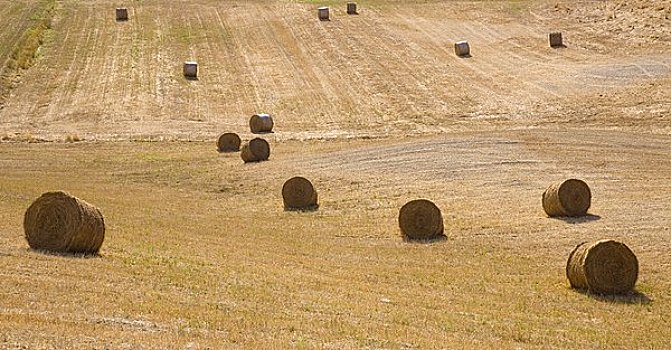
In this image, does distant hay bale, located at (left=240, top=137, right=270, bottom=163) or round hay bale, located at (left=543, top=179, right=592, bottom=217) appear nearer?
round hay bale, located at (left=543, top=179, right=592, bottom=217)

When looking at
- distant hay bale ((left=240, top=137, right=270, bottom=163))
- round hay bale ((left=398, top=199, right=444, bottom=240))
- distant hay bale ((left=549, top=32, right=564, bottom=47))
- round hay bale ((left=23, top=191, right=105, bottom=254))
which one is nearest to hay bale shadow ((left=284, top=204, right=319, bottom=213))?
round hay bale ((left=398, top=199, right=444, bottom=240))

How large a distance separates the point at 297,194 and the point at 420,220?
491 centimetres

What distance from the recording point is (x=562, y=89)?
4403cm

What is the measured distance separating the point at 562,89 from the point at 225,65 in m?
16.9

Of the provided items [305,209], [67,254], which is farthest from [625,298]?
[305,209]

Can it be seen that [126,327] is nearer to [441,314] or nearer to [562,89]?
[441,314]

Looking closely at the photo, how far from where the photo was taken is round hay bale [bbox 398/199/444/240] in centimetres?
2108

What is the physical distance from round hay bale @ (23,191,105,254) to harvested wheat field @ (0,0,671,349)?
0.35 meters

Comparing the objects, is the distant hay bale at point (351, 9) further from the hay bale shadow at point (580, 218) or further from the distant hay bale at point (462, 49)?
the hay bale shadow at point (580, 218)

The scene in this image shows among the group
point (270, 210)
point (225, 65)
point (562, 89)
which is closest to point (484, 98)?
point (562, 89)

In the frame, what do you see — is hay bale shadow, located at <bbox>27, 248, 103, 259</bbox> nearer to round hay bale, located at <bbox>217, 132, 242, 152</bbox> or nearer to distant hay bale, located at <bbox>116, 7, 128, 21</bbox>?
round hay bale, located at <bbox>217, 132, 242, 152</bbox>

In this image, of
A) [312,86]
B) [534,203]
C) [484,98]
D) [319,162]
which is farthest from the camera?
[312,86]

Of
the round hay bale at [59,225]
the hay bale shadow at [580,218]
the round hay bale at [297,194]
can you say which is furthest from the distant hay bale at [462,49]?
the round hay bale at [59,225]

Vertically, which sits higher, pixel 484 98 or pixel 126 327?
pixel 126 327
